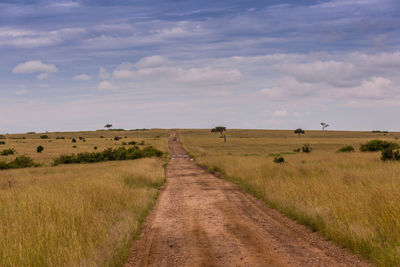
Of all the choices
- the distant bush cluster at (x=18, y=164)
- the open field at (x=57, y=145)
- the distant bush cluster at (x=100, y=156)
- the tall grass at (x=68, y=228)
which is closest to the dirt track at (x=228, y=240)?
the tall grass at (x=68, y=228)

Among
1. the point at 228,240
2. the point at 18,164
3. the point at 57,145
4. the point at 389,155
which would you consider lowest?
the point at 18,164

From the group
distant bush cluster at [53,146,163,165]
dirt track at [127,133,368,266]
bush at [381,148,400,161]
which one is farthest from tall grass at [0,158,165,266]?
distant bush cluster at [53,146,163,165]

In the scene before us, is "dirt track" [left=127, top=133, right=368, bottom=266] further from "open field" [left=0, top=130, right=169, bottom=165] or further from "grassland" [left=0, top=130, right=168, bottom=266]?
"open field" [left=0, top=130, right=169, bottom=165]

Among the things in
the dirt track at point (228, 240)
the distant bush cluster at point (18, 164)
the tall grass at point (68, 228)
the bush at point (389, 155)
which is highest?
the bush at point (389, 155)

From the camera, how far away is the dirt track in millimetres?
6680

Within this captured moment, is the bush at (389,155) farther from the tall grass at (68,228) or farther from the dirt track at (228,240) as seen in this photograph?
the tall grass at (68,228)

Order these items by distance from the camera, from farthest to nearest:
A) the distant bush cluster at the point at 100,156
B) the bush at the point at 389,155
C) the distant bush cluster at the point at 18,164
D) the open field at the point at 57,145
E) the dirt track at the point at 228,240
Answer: the open field at the point at 57,145 < the distant bush cluster at the point at 100,156 < the distant bush cluster at the point at 18,164 < the bush at the point at 389,155 < the dirt track at the point at 228,240

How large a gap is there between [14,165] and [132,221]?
33.0 meters

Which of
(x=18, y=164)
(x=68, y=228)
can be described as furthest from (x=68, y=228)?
(x=18, y=164)

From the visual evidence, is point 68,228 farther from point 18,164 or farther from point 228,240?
point 18,164

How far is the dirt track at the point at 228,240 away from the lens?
6.68 m

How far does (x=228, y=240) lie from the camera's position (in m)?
8.09

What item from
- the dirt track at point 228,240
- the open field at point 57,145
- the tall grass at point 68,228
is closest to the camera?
the tall grass at point 68,228

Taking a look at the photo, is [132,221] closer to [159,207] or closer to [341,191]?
[159,207]
